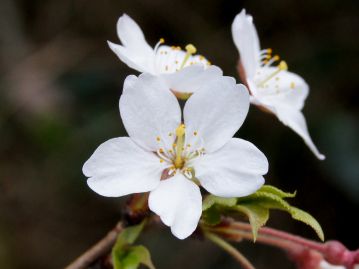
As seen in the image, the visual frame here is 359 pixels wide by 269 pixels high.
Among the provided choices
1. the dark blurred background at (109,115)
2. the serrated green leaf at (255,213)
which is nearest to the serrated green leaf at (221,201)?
the serrated green leaf at (255,213)

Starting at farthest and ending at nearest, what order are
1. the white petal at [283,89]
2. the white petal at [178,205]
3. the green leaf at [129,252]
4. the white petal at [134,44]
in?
the white petal at [283,89]
the white petal at [134,44]
the green leaf at [129,252]
the white petal at [178,205]

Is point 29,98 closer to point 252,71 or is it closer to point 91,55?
point 91,55

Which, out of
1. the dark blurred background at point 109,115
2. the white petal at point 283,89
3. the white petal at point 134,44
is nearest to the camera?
the white petal at point 134,44

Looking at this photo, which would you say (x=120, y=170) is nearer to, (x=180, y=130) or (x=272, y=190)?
(x=180, y=130)

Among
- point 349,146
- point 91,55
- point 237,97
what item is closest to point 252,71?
point 237,97

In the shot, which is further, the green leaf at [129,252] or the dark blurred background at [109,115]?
the dark blurred background at [109,115]

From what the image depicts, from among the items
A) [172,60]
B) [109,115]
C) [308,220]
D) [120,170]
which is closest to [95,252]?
[120,170]

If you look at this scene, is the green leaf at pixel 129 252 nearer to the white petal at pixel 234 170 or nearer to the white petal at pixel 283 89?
the white petal at pixel 234 170
